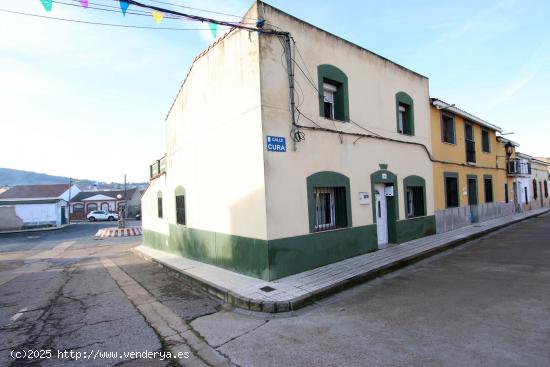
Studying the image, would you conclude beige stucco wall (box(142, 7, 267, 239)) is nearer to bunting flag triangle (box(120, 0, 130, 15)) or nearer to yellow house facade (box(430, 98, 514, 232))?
bunting flag triangle (box(120, 0, 130, 15))

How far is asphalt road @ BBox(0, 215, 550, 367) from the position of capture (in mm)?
3842

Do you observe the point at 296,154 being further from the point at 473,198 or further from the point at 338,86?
the point at 473,198

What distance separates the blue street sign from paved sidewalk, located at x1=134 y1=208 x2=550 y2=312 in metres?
2.84

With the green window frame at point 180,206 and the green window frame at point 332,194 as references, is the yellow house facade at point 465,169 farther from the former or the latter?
the green window frame at point 180,206

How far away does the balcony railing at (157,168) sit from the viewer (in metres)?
14.0

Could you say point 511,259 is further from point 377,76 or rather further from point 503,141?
point 503,141

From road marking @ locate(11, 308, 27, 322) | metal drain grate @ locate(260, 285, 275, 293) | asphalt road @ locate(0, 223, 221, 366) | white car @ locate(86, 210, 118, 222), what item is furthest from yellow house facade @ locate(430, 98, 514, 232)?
white car @ locate(86, 210, 118, 222)

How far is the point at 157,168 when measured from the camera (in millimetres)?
15227

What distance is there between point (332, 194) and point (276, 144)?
2477 millimetres

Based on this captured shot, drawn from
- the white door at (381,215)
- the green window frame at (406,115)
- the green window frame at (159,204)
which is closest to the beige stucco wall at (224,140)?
the green window frame at (159,204)

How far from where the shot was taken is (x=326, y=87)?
28.5ft

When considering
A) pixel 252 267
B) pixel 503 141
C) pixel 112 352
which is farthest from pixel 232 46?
pixel 503 141

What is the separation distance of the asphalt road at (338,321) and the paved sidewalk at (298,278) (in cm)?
23

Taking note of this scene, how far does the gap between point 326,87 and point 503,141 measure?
16.5 metres
